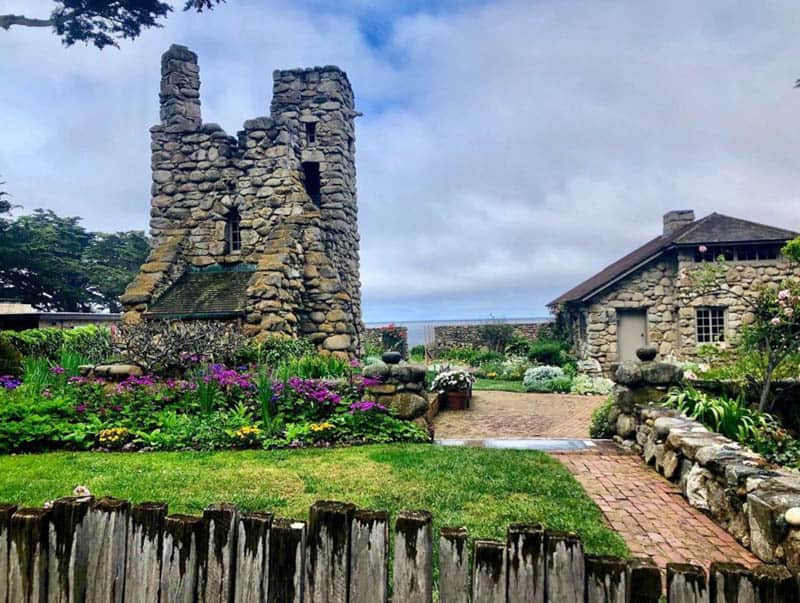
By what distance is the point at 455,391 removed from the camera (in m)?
10.6

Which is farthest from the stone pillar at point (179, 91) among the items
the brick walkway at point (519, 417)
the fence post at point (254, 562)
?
the fence post at point (254, 562)

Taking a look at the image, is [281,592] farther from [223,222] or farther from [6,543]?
[223,222]

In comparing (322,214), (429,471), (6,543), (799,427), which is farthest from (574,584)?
(322,214)

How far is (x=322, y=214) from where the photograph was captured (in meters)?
13.4

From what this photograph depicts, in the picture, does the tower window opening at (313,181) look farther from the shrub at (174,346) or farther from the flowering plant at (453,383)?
the flowering plant at (453,383)

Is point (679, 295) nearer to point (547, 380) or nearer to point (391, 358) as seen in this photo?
point (547, 380)

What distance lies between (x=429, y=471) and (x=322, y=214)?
32.0ft

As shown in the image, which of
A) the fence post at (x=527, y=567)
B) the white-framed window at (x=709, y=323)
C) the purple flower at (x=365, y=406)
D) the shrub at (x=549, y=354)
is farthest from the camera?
the shrub at (x=549, y=354)

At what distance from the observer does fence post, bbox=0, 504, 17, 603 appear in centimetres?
177

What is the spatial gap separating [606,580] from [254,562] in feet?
3.73

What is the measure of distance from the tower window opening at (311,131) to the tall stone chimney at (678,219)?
1475 cm

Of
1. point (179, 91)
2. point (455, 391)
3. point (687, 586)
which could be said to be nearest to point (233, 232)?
point (179, 91)

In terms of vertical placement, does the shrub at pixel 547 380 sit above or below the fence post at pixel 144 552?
below

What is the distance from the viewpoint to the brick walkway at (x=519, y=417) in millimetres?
7902
